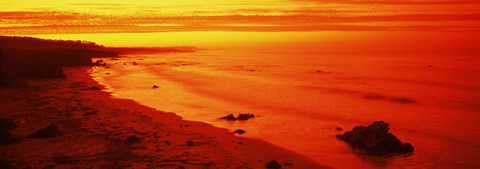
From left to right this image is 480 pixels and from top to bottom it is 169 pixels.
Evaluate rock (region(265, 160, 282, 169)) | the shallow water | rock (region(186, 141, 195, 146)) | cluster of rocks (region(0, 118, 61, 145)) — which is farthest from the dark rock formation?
the shallow water

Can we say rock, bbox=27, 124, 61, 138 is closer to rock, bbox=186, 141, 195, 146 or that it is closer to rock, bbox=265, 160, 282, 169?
rock, bbox=186, 141, 195, 146

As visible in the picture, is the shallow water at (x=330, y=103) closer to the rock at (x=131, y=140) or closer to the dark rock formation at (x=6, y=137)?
the rock at (x=131, y=140)

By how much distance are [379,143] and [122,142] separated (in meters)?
6.93

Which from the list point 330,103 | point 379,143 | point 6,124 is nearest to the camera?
point 379,143

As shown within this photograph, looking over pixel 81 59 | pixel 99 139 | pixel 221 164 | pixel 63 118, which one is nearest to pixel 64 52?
pixel 81 59

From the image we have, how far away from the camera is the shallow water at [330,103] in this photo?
15.4 m

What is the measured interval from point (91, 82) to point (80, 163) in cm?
1867

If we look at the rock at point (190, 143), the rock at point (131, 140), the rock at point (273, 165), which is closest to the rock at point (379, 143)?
the rock at point (273, 165)

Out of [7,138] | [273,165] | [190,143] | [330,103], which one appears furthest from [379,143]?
[330,103]

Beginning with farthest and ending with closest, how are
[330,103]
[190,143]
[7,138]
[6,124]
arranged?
[330,103]
[6,124]
[190,143]
[7,138]

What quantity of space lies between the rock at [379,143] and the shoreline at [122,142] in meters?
1.82

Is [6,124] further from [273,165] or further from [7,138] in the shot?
[273,165]

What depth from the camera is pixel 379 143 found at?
1439cm

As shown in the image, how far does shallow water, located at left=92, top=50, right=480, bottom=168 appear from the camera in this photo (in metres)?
15.4
